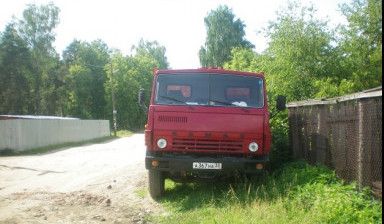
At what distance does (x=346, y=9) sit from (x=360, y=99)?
17255mm

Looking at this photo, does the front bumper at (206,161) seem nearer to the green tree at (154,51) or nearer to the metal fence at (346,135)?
the metal fence at (346,135)

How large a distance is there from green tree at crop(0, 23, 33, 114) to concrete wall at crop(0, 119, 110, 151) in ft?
58.9

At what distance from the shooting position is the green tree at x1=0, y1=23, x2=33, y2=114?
43.2 meters

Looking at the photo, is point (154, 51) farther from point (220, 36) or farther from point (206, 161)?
point (206, 161)

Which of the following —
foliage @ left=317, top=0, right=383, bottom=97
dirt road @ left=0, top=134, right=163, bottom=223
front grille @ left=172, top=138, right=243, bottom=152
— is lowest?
dirt road @ left=0, top=134, right=163, bottom=223

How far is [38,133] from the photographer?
22.1m

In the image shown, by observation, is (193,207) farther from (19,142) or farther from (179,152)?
(19,142)

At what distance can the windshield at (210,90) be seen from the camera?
6.85 meters

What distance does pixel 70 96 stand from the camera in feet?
201

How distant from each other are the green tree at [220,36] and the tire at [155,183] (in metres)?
33.7

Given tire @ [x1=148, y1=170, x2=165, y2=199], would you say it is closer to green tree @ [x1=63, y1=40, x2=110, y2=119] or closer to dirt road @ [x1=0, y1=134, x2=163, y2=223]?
dirt road @ [x1=0, y1=134, x2=163, y2=223]

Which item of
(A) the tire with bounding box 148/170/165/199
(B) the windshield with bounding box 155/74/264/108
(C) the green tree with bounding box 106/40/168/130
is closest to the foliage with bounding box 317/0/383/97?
(B) the windshield with bounding box 155/74/264/108

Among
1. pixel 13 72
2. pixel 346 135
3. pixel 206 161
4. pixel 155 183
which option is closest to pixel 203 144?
pixel 206 161

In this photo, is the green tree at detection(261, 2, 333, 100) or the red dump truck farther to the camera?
the green tree at detection(261, 2, 333, 100)
